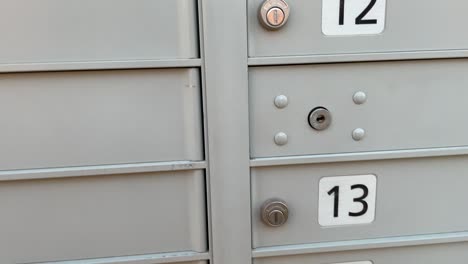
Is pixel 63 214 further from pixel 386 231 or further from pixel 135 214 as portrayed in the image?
pixel 386 231

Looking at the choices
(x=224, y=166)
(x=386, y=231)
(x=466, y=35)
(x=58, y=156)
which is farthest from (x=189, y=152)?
(x=466, y=35)

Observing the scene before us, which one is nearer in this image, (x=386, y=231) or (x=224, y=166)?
(x=224, y=166)

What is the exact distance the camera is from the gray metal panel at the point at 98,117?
1019mm

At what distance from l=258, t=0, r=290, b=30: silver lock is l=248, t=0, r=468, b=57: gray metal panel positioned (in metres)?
0.02

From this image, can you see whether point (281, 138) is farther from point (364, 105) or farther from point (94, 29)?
point (94, 29)

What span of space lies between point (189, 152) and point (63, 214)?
1.32 feet

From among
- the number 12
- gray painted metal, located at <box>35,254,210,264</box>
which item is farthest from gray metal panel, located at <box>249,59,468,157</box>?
gray painted metal, located at <box>35,254,210,264</box>

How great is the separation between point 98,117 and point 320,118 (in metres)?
0.62

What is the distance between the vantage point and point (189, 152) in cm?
108

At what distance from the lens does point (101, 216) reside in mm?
1099

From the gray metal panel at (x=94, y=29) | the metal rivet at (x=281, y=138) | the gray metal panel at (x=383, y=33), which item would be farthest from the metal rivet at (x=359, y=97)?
the gray metal panel at (x=94, y=29)

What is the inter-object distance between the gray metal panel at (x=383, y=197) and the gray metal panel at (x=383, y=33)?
1.09ft

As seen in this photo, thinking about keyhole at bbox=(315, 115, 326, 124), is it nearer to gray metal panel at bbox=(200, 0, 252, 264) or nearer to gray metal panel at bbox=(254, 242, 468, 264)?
gray metal panel at bbox=(200, 0, 252, 264)

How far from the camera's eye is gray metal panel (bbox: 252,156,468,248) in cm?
112
